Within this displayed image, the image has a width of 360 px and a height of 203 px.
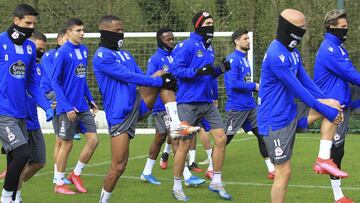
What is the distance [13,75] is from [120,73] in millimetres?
1269

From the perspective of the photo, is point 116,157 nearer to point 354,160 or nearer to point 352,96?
point 352,96

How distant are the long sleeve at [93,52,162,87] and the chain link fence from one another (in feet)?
38.3

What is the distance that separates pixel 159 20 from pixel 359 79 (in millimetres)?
13910

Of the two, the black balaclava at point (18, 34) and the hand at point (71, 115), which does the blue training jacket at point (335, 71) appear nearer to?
the hand at point (71, 115)

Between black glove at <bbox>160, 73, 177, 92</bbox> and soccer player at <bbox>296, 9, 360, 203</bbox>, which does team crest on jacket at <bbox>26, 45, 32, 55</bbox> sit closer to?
black glove at <bbox>160, 73, 177, 92</bbox>

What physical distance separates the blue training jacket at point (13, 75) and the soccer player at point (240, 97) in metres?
4.01

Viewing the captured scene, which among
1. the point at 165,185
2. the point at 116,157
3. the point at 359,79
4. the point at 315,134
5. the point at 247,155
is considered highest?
the point at 359,79

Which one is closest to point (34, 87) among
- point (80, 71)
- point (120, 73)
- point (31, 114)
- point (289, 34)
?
point (31, 114)

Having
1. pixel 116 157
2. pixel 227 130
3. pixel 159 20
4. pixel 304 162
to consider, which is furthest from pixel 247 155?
pixel 159 20

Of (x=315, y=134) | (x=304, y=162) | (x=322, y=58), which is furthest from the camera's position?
(x=315, y=134)

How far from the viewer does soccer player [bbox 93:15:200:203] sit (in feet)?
29.0

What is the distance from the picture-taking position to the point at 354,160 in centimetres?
1420

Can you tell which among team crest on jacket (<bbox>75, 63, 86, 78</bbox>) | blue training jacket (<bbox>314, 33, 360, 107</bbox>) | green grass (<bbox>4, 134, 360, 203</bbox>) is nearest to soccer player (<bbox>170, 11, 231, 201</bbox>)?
green grass (<bbox>4, 134, 360, 203</bbox>)

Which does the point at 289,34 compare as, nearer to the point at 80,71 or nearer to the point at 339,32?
the point at 339,32
